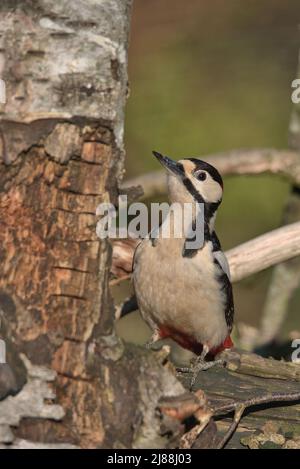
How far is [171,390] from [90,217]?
62 cm

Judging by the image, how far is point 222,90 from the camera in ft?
28.3

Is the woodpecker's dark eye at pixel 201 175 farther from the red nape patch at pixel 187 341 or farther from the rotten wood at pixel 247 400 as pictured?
the rotten wood at pixel 247 400

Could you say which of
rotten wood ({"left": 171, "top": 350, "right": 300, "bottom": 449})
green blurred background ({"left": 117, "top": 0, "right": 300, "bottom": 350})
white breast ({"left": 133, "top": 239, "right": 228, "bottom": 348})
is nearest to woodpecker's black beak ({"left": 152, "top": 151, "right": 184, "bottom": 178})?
white breast ({"left": 133, "top": 239, "right": 228, "bottom": 348})

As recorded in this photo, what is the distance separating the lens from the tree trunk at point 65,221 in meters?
3.28

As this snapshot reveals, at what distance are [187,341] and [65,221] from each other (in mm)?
1880

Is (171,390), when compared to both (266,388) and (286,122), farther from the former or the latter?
(286,122)

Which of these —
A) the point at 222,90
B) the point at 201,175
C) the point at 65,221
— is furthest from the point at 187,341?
the point at 222,90

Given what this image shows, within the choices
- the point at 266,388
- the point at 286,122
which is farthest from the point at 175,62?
the point at 266,388

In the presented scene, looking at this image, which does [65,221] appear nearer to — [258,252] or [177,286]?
[177,286]

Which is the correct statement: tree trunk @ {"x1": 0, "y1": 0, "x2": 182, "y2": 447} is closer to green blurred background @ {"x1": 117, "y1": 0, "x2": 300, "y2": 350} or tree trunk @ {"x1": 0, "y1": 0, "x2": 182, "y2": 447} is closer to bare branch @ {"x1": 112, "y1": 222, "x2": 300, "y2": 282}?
bare branch @ {"x1": 112, "y1": 222, "x2": 300, "y2": 282}

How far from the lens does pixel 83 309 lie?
11.1ft

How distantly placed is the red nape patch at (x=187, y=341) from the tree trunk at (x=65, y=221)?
60.9 inches

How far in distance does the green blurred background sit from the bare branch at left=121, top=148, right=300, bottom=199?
6.90 ft

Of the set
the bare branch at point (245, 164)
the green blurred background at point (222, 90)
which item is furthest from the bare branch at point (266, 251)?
the green blurred background at point (222, 90)
